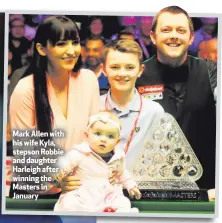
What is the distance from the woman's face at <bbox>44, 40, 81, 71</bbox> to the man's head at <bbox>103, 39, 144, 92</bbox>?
0.43ft

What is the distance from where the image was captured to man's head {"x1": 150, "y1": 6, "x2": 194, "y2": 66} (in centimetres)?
328

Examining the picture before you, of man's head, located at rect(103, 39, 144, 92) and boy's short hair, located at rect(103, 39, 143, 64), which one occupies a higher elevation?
boy's short hair, located at rect(103, 39, 143, 64)

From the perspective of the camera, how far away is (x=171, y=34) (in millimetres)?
3277

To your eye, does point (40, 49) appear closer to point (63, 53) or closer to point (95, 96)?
point (63, 53)

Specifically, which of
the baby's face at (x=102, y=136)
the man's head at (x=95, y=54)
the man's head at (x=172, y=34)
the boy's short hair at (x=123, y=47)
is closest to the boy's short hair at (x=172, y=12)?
the man's head at (x=172, y=34)

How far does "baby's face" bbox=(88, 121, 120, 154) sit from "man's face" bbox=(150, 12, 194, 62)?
398mm

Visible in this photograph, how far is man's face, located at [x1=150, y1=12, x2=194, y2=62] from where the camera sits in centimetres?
328

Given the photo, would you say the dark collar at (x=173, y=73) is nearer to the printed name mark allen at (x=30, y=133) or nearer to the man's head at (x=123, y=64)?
the man's head at (x=123, y=64)

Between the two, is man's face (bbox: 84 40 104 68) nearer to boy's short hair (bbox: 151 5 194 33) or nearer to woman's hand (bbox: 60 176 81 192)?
boy's short hair (bbox: 151 5 194 33)

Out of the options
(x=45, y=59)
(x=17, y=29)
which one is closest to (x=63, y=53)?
(x=45, y=59)

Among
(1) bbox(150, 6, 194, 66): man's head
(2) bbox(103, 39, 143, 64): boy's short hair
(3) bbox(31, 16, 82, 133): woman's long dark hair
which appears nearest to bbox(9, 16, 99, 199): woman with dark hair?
(3) bbox(31, 16, 82, 133): woman's long dark hair

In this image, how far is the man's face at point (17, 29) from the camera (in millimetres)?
3287

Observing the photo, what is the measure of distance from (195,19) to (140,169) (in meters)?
0.70

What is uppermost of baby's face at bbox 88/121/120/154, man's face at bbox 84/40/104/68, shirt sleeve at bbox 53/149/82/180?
man's face at bbox 84/40/104/68
